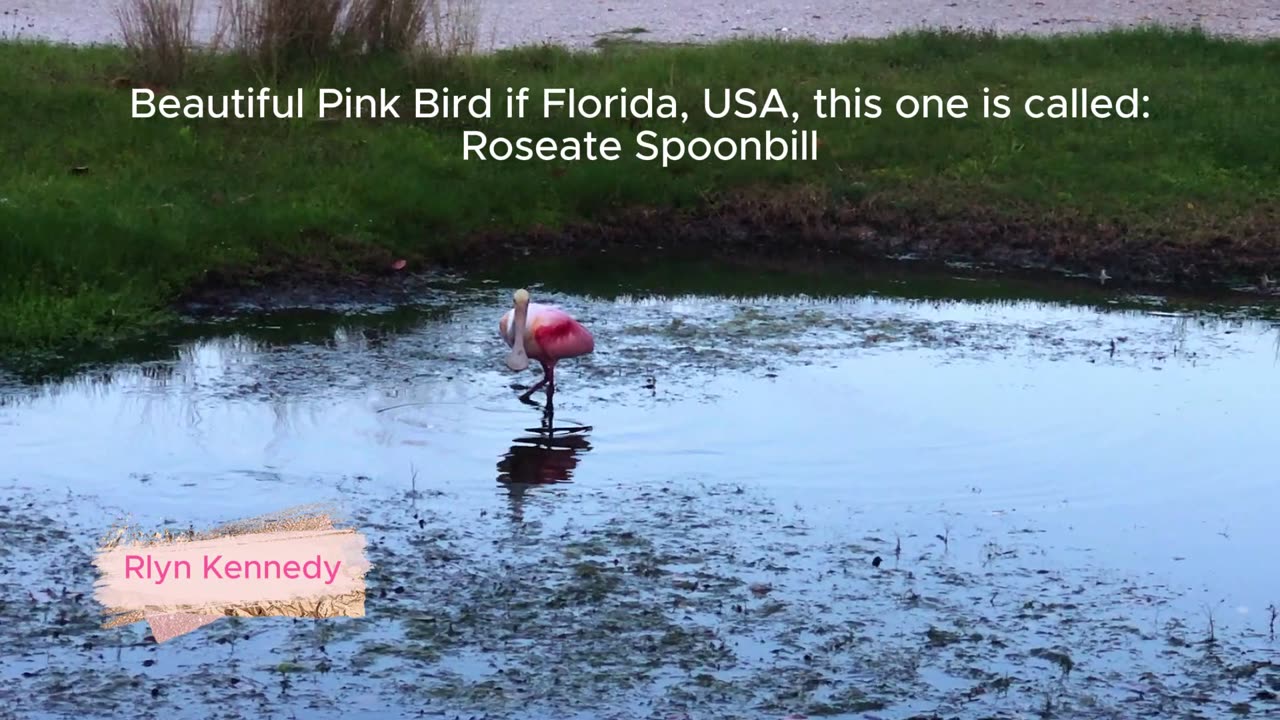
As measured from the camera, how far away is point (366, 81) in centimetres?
1548

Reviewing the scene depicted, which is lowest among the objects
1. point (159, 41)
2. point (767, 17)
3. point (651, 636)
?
point (651, 636)

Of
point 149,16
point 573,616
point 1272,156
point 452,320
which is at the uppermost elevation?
point 149,16

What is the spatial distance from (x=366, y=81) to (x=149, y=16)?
182 centimetres

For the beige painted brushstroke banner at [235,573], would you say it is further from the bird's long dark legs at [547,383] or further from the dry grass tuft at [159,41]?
the dry grass tuft at [159,41]

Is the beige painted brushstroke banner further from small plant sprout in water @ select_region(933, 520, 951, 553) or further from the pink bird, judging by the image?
small plant sprout in water @ select_region(933, 520, 951, 553)

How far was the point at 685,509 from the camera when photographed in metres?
8.26

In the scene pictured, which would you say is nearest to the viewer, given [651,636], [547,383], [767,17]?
[651,636]

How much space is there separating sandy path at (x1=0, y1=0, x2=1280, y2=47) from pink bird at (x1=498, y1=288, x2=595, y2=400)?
27.3 feet

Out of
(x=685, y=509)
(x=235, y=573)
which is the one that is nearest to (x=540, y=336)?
(x=685, y=509)

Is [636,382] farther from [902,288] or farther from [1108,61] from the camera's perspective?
[1108,61]

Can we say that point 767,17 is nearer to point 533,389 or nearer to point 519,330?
point 533,389

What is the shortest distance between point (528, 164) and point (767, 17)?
18.6 ft

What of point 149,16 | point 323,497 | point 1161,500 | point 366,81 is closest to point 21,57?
point 149,16

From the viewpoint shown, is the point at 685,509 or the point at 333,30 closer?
the point at 685,509
